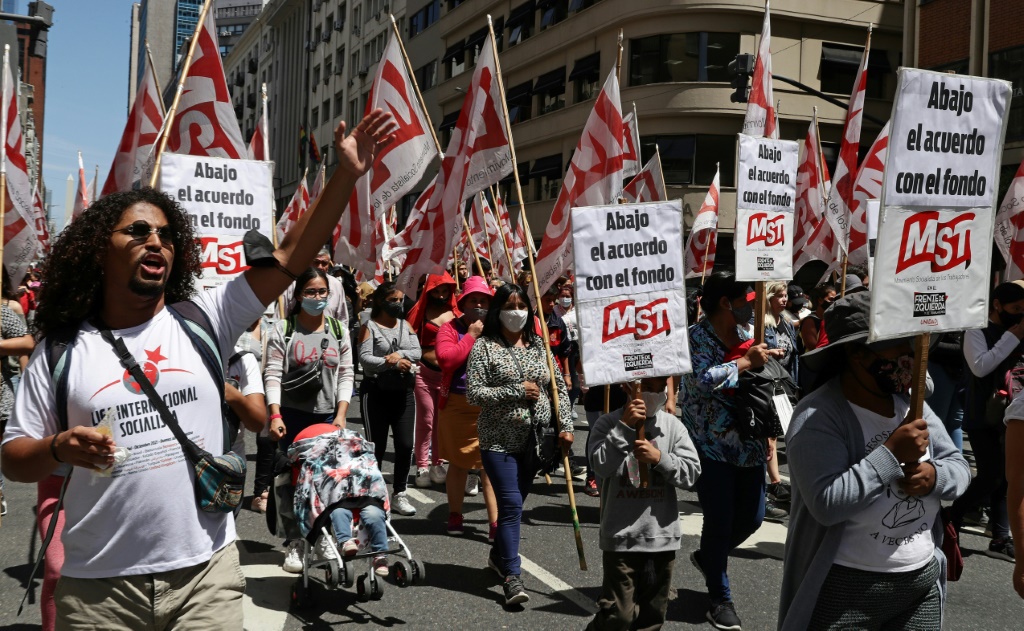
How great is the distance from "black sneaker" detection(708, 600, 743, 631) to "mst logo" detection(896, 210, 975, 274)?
2.46 metres

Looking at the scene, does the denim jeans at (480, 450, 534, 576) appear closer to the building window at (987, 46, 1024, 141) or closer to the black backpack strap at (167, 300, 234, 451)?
the black backpack strap at (167, 300, 234, 451)

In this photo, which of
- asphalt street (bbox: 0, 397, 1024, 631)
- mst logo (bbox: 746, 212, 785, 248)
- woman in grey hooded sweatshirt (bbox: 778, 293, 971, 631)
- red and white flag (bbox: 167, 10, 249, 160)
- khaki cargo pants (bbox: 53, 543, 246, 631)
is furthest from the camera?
mst logo (bbox: 746, 212, 785, 248)

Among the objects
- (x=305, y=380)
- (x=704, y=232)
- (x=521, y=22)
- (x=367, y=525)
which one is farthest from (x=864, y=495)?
(x=521, y=22)

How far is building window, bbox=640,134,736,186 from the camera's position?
3158 centimetres


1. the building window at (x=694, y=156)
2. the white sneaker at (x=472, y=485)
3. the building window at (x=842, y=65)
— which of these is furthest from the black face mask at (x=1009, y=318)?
the building window at (x=842, y=65)

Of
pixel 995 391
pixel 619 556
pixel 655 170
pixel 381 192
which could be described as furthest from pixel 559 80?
pixel 619 556

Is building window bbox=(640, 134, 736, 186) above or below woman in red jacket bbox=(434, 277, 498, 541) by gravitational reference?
above

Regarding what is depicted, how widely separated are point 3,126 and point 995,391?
679 centimetres

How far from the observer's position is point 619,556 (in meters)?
4.45

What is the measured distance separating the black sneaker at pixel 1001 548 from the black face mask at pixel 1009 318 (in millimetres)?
1488

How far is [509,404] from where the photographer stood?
233 inches

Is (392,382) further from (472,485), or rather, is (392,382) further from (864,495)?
(864,495)

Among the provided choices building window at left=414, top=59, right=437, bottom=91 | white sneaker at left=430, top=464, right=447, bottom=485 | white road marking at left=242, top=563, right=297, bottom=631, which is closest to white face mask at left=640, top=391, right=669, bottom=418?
white road marking at left=242, top=563, right=297, bottom=631

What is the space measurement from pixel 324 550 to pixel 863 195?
9.00 m
